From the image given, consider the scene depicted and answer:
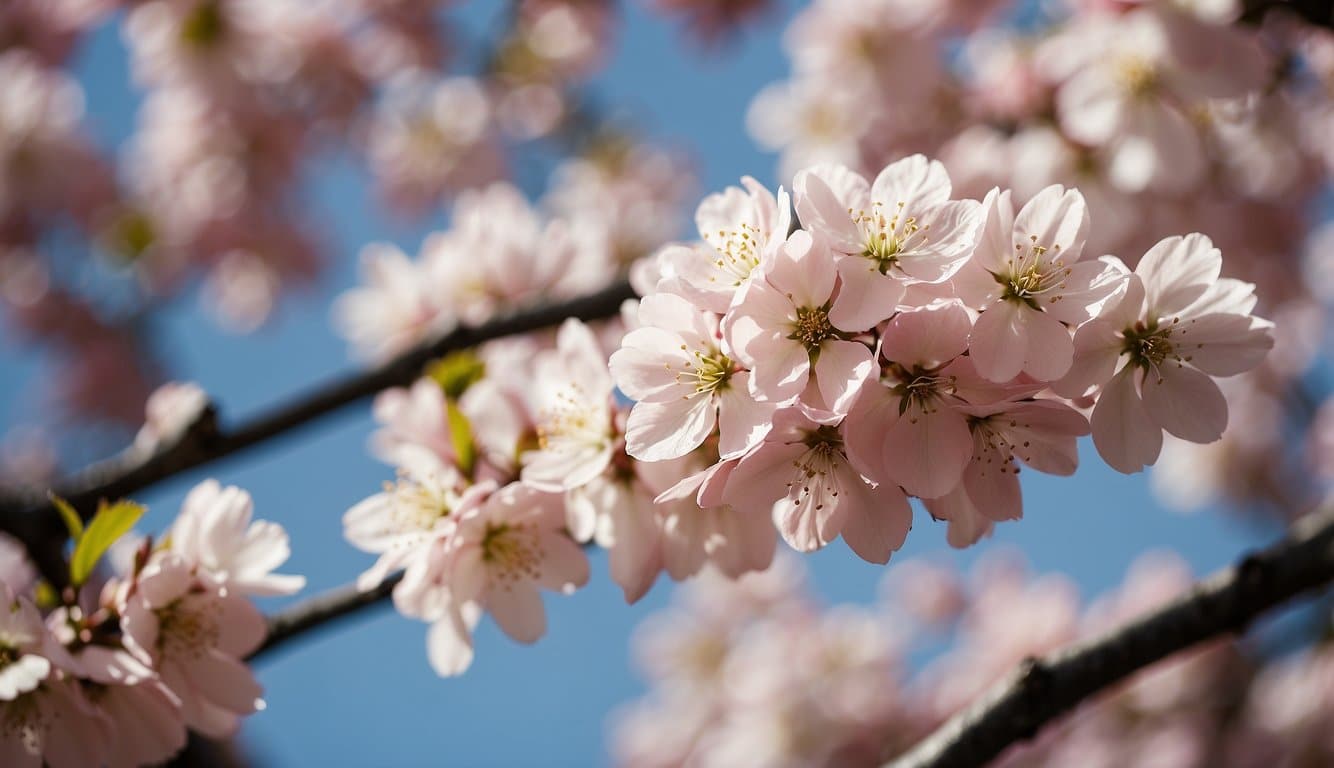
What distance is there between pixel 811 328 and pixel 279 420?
4.29 ft

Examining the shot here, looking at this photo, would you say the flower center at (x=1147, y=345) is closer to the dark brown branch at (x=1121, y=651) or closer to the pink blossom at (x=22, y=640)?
the dark brown branch at (x=1121, y=651)

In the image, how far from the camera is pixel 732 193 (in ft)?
4.19

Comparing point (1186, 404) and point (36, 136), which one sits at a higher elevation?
point (36, 136)

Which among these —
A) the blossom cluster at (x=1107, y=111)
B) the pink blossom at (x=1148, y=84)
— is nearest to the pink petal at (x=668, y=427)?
the blossom cluster at (x=1107, y=111)

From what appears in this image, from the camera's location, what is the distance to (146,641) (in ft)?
4.43

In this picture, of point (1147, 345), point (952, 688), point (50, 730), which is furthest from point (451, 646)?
point (952, 688)

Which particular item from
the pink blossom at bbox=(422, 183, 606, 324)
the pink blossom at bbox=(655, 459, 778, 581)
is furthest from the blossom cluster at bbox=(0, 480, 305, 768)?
the pink blossom at bbox=(422, 183, 606, 324)

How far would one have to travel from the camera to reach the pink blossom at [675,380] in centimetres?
112

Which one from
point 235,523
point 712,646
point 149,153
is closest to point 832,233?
point 235,523

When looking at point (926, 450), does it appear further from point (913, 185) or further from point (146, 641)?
point (146, 641)

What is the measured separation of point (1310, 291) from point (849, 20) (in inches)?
93.9

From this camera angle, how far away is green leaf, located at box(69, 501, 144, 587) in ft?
4.77

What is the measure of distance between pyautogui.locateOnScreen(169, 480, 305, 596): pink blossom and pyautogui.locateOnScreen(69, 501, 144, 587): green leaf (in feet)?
0.21

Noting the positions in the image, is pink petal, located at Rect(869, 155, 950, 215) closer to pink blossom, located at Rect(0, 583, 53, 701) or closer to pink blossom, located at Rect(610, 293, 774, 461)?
pink blossom, located at Rect(610, 293, 774, 461)
